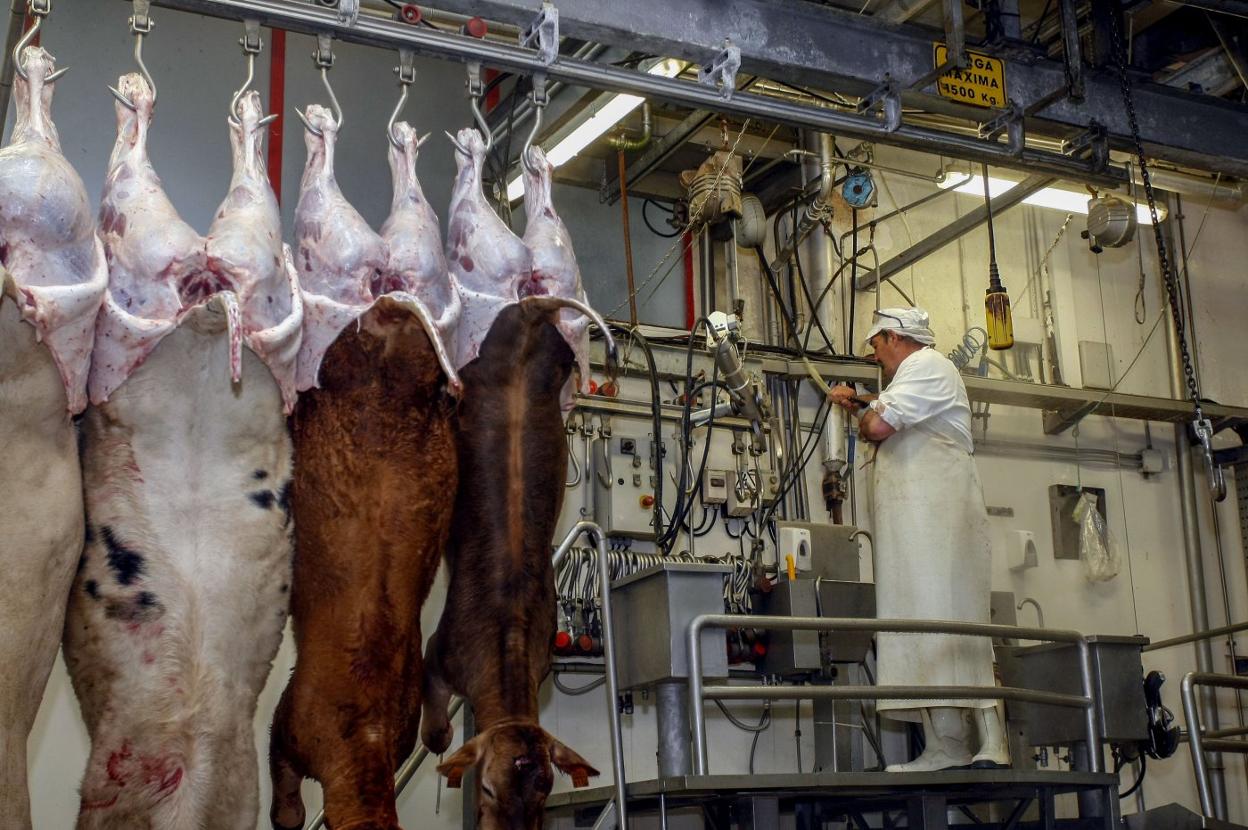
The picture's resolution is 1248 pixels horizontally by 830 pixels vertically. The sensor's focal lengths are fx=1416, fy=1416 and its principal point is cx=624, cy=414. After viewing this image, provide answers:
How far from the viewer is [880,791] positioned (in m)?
4.86

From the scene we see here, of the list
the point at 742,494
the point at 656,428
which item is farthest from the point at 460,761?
the point at 742,494

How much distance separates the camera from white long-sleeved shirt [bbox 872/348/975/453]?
5895 millimetres

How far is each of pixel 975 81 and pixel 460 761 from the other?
2837mm

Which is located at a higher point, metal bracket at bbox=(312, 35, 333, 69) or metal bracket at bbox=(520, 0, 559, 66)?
metal bracket at bbox=(520, 0, 559, 66)

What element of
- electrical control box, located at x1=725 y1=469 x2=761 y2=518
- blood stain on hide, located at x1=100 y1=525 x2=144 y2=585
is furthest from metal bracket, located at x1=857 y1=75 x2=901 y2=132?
electrical control box, located at x1=725 y1=469 x2=761 y2=518

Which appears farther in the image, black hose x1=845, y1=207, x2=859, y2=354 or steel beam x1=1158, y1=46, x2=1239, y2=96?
black hose x1=845, y1=207, x2=859, y2=354

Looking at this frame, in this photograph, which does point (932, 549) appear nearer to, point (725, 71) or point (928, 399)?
point (928, 399)

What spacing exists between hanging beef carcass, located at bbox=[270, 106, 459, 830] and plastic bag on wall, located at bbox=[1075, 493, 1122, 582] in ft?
20.2

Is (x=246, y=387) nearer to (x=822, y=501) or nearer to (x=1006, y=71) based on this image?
(x=1006, y=71)

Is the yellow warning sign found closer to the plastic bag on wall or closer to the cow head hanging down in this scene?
the cow head hanging down

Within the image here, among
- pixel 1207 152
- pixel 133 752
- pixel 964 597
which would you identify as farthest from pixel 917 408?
pixel 133 752

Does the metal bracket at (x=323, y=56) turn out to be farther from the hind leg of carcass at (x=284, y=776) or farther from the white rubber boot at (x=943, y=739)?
the white rubber boot at (x=943, y=739)

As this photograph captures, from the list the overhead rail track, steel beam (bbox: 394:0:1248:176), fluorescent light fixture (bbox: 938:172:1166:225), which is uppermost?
fluorescent light fixture (bbox: 938:172:1166:225)

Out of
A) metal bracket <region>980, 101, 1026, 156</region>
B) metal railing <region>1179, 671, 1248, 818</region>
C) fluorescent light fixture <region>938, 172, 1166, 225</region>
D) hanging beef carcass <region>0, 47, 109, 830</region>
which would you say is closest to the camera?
hanging beef carcass <region>0, 47, 109, 830</region>
